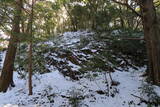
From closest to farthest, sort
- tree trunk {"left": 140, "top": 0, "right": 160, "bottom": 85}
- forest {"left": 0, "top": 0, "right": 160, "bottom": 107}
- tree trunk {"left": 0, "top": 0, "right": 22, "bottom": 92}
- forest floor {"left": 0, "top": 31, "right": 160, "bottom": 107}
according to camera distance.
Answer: forest floor {"left": 0, "top": 31, "right": 160, "bottom": 107} < forest {"left": 0, "top": 0, "right": 160, "bottom": 107} < tree trunk {"left": 140, "top": 0, "right": 160, "bottom": 85} < tree trunk {"left": 0, "top": 0, "right": 22, "bottom": 92}

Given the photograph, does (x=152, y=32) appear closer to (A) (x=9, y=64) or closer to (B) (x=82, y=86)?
(B) (x=82, y=86)

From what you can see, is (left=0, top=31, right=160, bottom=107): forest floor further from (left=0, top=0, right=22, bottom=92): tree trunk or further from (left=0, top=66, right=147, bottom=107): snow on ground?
(left=0, top=0, right=22, bottom=92): tree trunk

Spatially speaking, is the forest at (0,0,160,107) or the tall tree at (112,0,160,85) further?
the tall tree at (112,0,160,85)

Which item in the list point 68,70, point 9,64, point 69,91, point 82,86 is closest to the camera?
point 69,91

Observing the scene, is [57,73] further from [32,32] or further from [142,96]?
[142,96]

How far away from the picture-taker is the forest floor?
628cm

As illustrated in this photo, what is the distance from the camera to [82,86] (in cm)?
728

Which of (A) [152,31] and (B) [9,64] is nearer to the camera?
(A) [152,31]

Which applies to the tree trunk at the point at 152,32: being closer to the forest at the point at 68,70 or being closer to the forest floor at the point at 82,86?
the forest at the point at 68,70

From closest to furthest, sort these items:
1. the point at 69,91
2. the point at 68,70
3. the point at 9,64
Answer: the point at 69,91 < the point at 9,64 < the point at 68,70

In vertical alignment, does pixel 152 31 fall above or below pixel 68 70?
above

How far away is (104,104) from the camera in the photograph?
6.20 metres

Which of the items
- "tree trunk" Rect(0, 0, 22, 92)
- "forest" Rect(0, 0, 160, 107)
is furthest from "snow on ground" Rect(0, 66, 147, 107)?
"tree trunk" Rect(0, 0, 22, 92)

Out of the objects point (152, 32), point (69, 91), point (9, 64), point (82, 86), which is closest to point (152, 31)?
point (152, 32)
